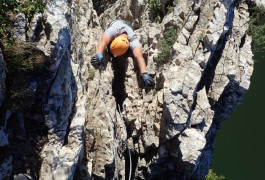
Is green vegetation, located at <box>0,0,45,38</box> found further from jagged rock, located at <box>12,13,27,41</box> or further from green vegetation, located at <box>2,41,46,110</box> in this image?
green vegetation, located at <box>2,41,46,110</box>

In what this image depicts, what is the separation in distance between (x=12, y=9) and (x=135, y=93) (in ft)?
21.7

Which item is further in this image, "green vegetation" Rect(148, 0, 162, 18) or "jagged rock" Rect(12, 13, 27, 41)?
"green vegetation" Rect(148, 0, 162, 18)

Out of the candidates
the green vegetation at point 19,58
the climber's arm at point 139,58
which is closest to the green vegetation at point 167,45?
the climber's arm at point 139,58

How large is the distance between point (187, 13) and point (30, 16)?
270 inches

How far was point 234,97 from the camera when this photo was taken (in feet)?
47.0

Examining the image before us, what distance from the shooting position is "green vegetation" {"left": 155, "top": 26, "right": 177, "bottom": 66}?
1295 centimetres

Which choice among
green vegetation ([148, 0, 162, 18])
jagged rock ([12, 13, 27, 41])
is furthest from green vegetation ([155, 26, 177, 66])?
jagged rock ([12, 13, 27, 41])

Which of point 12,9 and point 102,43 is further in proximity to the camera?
point 102,43

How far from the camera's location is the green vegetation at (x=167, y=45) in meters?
13.0

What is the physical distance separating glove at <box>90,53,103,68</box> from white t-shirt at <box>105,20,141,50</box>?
1235 millimetres

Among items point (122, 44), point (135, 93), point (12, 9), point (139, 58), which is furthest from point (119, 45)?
point (12, 9)

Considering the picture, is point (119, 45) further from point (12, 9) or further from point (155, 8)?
point (12, 9)

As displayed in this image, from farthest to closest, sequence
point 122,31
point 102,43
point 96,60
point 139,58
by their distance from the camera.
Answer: point 122,31 < point 139,58 < point 102,43 < point 96,60

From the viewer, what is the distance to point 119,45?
13062 mm
